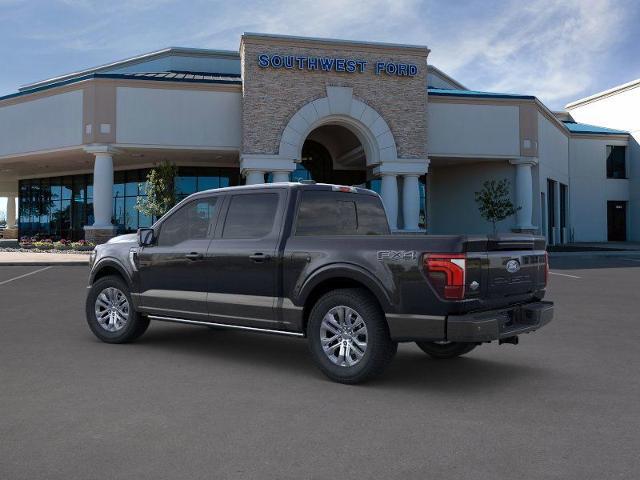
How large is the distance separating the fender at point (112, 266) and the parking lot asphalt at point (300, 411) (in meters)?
0.85

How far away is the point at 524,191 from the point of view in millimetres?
32969

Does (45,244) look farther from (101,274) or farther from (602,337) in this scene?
(602,337)

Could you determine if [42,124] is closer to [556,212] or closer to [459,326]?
[459,326]

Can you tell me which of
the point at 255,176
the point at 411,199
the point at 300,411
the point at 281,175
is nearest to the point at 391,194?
the point at 411,199

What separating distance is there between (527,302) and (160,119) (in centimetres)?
2588

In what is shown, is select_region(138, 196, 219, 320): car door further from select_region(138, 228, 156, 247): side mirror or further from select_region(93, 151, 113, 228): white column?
select_region(93, 151, 113, 228): white column

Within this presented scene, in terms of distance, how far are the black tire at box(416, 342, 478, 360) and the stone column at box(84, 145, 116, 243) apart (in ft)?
82.8

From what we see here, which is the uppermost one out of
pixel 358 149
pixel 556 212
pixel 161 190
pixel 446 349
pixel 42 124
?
pixel 42 124

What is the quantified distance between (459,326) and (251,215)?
274 cm

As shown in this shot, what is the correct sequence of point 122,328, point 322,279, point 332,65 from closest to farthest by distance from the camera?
point 322,279, point 122,328, point 332,65

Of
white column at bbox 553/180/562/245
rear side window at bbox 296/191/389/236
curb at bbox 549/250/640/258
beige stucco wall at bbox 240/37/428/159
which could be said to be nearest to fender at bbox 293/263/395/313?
rear side window at bbox 296/191/389/236

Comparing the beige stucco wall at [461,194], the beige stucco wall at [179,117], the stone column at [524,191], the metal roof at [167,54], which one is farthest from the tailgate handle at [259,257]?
the metal roof at [167,54]

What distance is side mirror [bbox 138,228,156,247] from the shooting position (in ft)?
25.1

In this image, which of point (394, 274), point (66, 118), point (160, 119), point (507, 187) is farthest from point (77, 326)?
point (507, 187)
